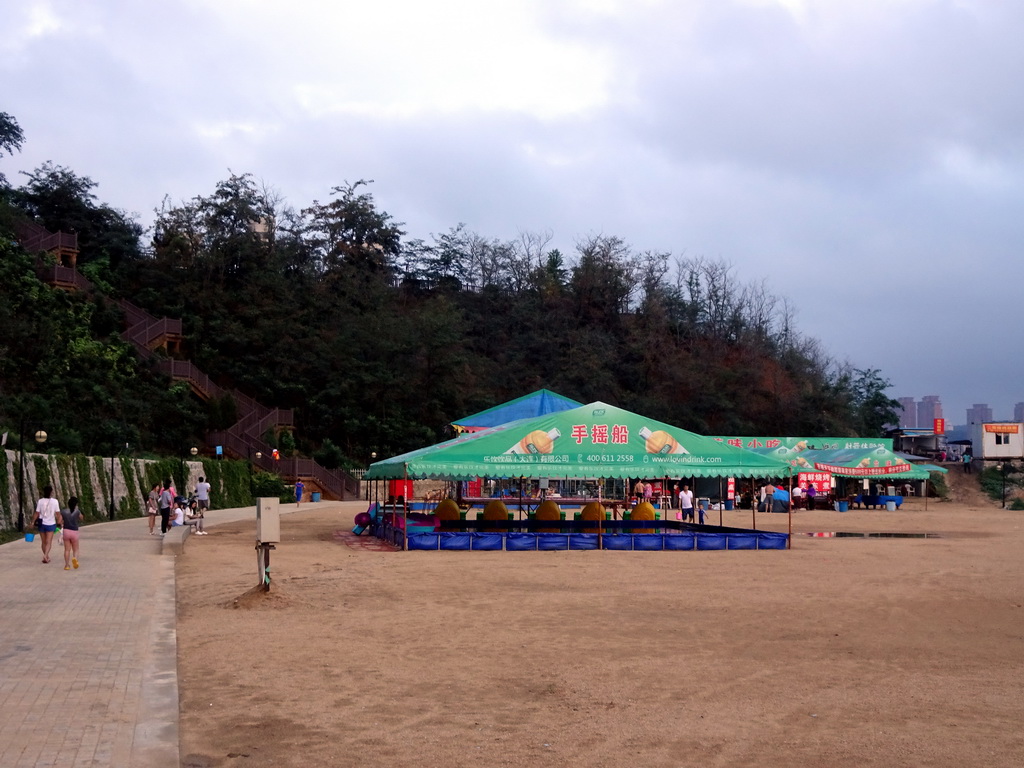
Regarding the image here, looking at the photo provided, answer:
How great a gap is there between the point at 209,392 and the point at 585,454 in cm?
→ 3634

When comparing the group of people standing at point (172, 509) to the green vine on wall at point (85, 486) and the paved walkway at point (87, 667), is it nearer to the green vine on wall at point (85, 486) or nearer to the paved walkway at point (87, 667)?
the green vine on wall at point (85, 486)

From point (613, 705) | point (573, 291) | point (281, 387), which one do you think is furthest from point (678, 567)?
point (573, 291)

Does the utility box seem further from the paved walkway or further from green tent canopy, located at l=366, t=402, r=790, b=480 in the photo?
green tent canopy, located at l=366, t=402, r=790, b=480

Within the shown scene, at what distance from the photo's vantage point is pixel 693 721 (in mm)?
7578

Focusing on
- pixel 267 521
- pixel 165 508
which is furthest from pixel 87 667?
pixel 165 508

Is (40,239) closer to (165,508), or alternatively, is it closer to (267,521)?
(165,508)

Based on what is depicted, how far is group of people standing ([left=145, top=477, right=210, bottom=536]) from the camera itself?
27.1 metres

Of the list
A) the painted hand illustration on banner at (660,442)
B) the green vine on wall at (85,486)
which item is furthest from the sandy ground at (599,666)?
the green vine on wall at (85,486)

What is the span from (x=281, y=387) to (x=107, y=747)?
58.9 m

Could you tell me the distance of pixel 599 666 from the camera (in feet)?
31.9

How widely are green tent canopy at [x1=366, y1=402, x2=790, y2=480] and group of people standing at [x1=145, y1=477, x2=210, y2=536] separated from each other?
676cm

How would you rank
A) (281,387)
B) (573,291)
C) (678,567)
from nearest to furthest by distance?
(678,567), (281,387), (573,291)

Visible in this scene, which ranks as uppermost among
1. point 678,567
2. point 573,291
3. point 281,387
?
point 573,291

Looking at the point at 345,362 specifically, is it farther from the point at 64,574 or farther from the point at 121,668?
the point at 121,668
